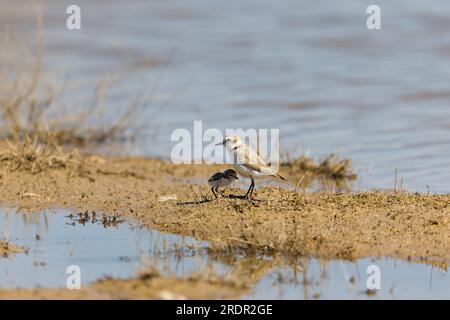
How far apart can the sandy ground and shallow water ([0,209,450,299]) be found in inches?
7.0

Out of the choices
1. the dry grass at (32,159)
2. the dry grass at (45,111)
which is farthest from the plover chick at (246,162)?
the dry grass at (45,111)

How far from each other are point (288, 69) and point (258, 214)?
769 cm

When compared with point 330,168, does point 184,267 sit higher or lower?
lower

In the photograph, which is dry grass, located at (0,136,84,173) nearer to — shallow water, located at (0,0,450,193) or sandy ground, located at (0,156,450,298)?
sandy ground, located at (0,156,450,298)

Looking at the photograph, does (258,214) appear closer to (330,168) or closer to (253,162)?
(253,162)

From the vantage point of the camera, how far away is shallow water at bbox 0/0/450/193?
1223 cm

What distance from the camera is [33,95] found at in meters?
12.0

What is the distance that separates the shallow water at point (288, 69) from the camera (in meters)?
12.2

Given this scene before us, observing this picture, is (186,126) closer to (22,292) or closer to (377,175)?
(377,175)

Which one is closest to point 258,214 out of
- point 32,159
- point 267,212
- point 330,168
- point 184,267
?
point 267,212

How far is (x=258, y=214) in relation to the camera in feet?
26.9

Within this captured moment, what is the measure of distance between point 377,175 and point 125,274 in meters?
4.73

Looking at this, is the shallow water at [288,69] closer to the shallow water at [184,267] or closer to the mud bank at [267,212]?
the mud bank at [267,212]

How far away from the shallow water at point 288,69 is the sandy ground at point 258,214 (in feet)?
5.79
